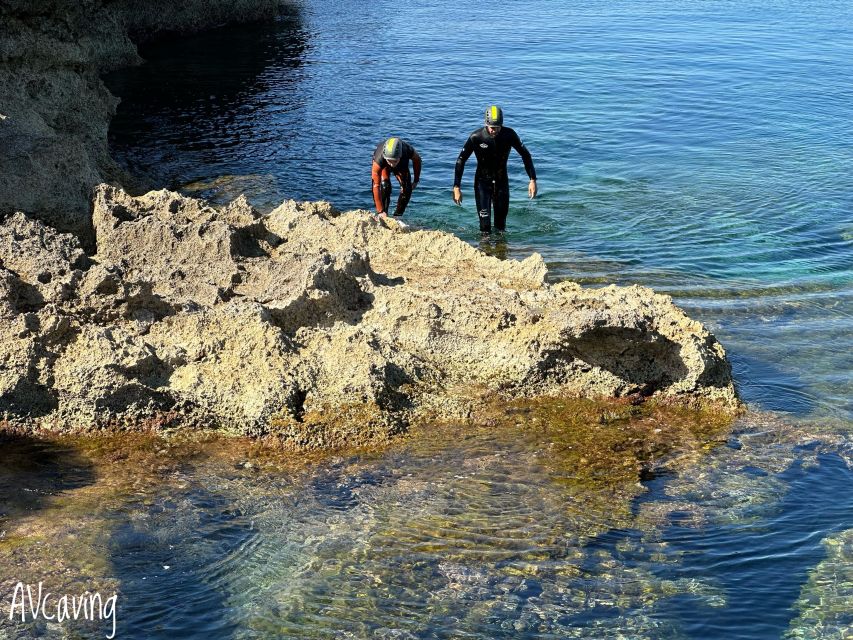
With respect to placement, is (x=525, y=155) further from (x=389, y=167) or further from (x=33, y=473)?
(x=33, y=473)

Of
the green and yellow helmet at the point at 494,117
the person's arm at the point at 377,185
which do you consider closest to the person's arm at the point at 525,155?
the green and yellow helmet at the point at 494,117

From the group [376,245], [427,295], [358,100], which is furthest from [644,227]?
[358,100]

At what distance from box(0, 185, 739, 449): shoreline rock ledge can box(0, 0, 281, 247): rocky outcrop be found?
983 mm

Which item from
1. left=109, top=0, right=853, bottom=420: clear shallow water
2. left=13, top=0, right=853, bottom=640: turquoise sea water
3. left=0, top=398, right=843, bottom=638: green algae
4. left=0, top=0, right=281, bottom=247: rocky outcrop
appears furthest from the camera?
left=109, top=0, right=853, bottom=420: clear shallow water

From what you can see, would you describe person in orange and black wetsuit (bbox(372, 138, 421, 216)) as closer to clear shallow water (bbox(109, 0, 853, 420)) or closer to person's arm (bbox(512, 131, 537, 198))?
clear shallow water (bbox(109, 0, 853, 420))

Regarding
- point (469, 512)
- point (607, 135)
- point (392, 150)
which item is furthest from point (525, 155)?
point (469, 512)

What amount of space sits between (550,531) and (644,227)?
26.4 ft

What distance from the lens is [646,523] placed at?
621 cm

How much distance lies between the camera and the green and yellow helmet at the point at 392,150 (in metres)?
12.2

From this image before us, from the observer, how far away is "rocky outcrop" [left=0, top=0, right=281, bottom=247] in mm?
9258

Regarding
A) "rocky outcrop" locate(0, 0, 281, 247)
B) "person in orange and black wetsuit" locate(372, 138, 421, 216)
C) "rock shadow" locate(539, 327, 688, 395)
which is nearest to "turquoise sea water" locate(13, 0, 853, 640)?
"rock shadow" locate(539, 327, 688, 395)

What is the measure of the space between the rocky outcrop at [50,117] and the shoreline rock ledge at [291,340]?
98 centimetres

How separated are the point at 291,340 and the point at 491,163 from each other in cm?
615

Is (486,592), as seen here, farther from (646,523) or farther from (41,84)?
(41,84)
